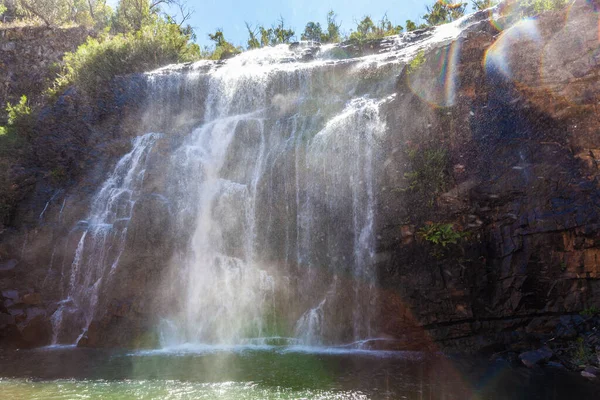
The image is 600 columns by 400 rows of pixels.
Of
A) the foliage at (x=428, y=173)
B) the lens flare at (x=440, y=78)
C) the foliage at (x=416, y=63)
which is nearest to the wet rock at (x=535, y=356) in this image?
the foliage at (x=428, y=173)

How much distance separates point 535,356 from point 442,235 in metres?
3.65

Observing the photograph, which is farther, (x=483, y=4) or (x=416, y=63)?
(x=483, y=4)

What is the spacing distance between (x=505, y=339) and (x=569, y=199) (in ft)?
13.3

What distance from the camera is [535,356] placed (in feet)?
35.2

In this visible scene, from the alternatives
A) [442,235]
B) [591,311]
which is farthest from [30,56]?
[591,311]

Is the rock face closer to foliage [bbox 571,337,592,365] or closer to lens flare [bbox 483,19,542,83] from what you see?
lens flare [bbox 483,19,542,83]

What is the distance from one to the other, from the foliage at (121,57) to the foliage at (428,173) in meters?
15.1

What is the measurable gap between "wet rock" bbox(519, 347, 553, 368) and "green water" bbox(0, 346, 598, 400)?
13.9 inches

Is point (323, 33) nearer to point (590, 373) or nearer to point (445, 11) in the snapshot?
point (445, 11)

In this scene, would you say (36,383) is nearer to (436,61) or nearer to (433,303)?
(433,303)

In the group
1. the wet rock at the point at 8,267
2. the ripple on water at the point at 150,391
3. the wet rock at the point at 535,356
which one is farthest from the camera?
the wet rock at the point at 8,267

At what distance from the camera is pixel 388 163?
46.1ft

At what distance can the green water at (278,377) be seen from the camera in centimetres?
883

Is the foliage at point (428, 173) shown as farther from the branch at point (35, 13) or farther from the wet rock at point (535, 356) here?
the branch at point (35, 13)
